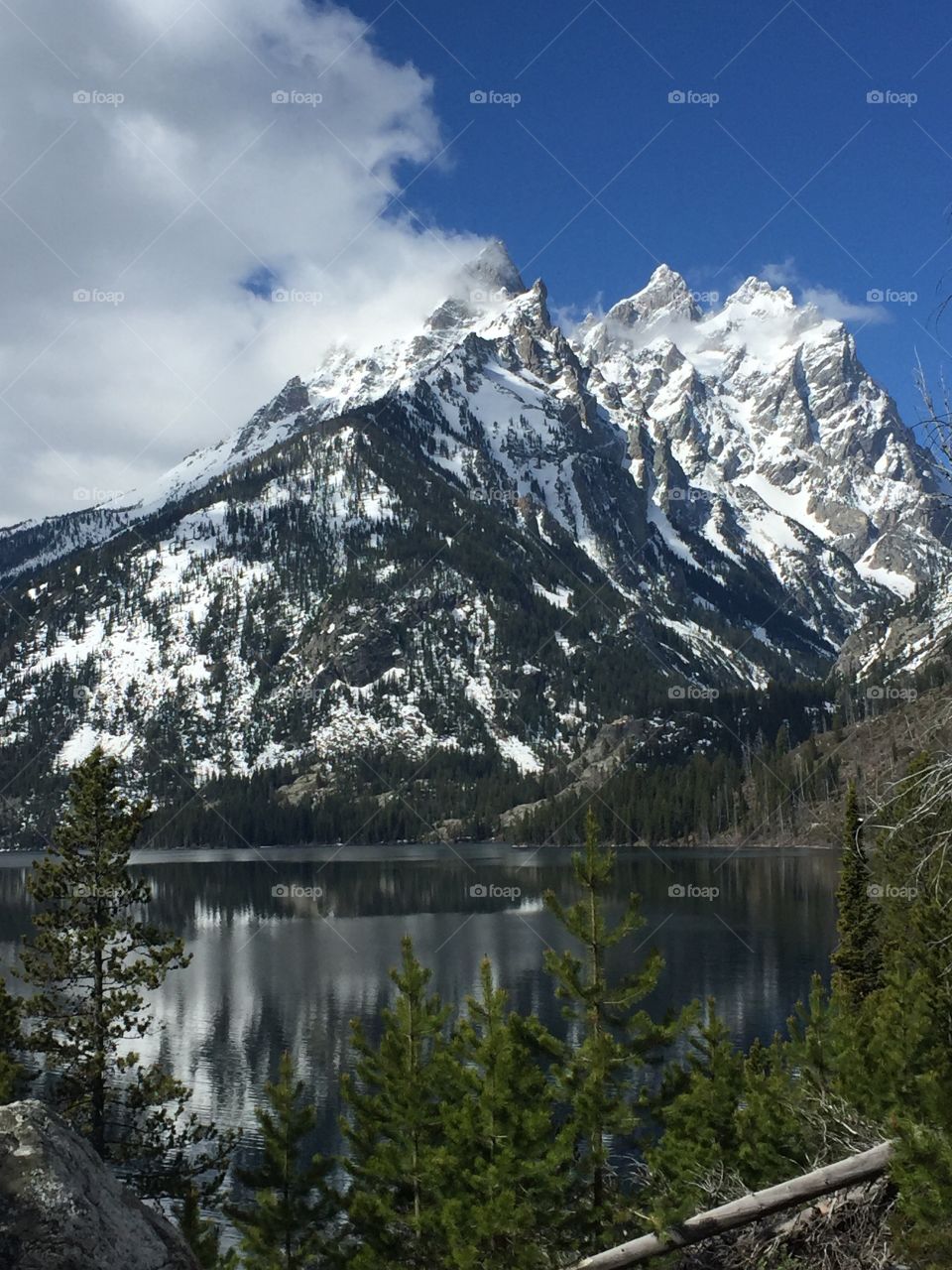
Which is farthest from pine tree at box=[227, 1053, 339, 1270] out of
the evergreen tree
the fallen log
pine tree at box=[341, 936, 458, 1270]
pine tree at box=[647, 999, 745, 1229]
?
the fallen log

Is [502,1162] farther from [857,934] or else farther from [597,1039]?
[857,934]

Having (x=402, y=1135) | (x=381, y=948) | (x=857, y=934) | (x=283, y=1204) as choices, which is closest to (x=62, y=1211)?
(x=402, y=1135)

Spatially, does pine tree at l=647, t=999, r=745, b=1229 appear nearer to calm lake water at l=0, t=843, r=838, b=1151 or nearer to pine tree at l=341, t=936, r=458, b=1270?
pine tree at l=341, t=936, r=458, b=1270

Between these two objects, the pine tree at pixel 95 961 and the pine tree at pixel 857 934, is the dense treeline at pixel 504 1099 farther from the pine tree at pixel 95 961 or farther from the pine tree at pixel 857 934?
the pine tree at pixel 857 934

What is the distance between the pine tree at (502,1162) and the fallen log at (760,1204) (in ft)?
16.1

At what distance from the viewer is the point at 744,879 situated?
149m

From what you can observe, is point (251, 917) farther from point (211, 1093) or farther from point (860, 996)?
point (860, 996)

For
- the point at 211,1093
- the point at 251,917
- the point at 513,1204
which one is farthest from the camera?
the point at 251,917

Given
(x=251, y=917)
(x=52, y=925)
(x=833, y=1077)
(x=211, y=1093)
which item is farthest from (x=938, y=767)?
(x=251, y=917)

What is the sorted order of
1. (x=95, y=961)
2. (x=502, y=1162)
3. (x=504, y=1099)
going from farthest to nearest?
(x=95, y=961) < (x=504, y=1099) < (x=502, y=1162)

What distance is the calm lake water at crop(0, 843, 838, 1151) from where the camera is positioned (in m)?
64.6

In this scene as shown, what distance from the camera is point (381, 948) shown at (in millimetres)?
98000

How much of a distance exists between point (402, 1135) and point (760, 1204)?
12.6 meters

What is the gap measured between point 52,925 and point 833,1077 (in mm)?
20688
